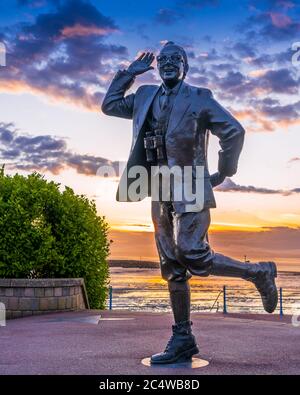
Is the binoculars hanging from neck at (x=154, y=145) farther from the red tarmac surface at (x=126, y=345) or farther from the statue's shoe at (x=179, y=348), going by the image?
the red tarmac surface at (x=126, y=345)

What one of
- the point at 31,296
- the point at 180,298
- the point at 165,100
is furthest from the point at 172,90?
the point at 31,296

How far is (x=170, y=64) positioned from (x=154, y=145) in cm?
75

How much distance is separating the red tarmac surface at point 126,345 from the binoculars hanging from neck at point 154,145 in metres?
1.88

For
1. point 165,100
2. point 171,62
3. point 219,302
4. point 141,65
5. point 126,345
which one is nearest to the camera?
point 171,62

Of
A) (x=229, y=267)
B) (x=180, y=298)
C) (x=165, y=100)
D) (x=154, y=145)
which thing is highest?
(x=165, y=100)

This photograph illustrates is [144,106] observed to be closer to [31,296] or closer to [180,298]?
[180,298]

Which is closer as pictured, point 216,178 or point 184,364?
point 184,364

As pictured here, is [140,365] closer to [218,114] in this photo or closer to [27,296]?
[218,114]

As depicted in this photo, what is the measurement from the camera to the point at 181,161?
515 centimetres

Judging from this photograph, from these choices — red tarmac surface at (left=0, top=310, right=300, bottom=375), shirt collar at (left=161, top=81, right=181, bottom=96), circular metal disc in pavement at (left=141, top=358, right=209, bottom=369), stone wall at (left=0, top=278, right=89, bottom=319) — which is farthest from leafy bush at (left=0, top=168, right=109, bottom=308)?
shirt collar at (left=161, top=81, right=181, bottom=96)

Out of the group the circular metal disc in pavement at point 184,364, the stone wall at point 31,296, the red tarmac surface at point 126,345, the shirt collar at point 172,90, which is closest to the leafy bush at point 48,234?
the stone wall at point 31,296

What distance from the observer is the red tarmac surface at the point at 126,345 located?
16.9 ft

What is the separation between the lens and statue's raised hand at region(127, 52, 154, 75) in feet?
18.3

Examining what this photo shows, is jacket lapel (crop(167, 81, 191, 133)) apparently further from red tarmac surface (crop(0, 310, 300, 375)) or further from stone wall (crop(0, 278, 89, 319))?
stone wall (crop(0, 278, 89, 319))
